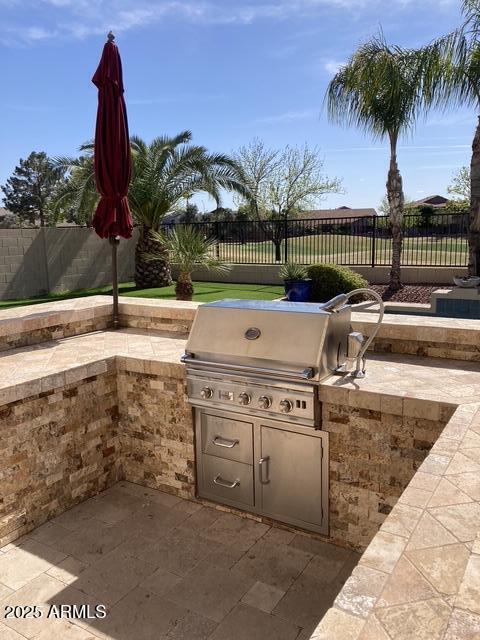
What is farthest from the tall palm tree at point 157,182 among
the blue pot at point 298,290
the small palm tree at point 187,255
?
the blue pot at point 298,290

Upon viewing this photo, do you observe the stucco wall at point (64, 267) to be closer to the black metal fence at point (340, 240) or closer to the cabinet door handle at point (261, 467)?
the black metal fence at point (340, 240)

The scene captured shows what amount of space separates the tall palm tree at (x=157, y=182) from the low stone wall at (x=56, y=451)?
9.71 metres

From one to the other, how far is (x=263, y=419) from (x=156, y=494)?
1323 millimetres

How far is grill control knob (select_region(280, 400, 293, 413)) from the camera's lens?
328 cm

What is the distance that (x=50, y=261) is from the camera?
13.3 meters

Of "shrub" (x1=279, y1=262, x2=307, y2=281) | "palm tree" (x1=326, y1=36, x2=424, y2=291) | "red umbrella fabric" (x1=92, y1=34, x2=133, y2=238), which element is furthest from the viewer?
"palm tree" (x1=326, y1=36, x2=424, y2=291)

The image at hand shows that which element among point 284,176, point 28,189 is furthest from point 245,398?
point 28,189

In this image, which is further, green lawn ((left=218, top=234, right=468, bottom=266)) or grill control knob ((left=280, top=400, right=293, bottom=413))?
green lawn ((left=218, top=234, right=468, bottom=266))

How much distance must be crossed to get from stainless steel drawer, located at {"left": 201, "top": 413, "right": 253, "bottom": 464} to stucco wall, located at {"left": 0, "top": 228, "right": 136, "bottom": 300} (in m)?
10.5

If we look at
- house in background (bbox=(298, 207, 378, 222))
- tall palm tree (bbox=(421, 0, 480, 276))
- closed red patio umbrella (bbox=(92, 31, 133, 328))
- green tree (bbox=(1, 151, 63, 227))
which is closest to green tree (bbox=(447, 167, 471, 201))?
house in background (bbox=(298, 207, 378, 222))

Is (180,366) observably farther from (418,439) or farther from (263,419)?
(418,439)

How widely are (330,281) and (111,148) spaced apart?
23.3 ft

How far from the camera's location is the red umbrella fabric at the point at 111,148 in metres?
4.75

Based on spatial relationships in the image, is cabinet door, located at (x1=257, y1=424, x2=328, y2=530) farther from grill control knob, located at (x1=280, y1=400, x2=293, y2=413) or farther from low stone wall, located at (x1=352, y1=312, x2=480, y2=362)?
low stone wall, located at (x1=352, y1=312, x2=480, y2=362)
